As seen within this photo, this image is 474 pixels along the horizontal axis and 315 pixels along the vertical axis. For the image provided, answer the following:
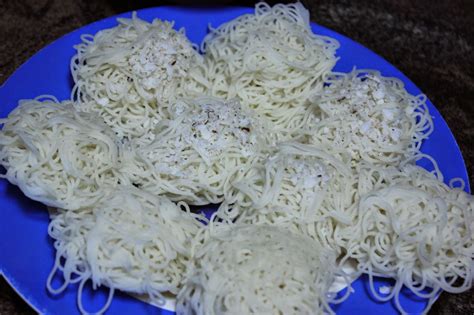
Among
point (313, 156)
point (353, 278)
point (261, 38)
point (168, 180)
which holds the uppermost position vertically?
point (261, 38)

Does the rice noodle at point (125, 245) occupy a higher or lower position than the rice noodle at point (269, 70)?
lower

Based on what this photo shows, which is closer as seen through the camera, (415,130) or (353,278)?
(353,278)

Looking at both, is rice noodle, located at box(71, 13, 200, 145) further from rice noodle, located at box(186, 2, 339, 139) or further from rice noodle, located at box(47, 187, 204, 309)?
rice noodle, located at box(47, 187, 204, 309)

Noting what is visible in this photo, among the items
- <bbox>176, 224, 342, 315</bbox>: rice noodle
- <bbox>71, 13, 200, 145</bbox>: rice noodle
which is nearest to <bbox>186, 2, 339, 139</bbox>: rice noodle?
<bbox>71, 13, 200, 145</bbox>: rice noodle

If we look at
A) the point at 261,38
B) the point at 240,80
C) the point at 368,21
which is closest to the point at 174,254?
the point at 240,80

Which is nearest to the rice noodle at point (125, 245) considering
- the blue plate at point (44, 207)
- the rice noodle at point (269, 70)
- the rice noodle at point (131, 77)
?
the blue plate at point (44, 207)

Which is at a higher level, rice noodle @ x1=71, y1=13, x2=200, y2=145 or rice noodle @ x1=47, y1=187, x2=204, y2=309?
rice noodle @ x1=71, y1=13, x2=200, y2=145

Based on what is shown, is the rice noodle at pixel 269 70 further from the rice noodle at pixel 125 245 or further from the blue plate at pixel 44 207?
the rice noodle at pixel 125 245

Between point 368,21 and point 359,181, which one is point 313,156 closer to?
point 359,181
